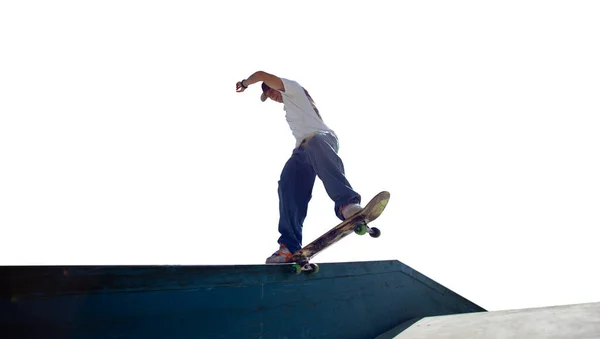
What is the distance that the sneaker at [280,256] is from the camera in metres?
3.52

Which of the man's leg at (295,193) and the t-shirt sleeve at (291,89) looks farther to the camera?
the t-shirt sleeve at (291,89)

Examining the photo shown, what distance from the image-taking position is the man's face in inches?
166

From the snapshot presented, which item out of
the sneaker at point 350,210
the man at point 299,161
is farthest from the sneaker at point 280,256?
the sneaker at point 350,210

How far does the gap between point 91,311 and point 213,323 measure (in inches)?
27.4

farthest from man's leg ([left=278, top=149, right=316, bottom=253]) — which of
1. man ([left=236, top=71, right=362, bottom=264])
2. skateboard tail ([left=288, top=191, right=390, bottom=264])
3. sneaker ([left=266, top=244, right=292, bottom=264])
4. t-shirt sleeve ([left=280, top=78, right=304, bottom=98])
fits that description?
t-shirt sleeve ([left=280, top=78, right=304, bottom=98])

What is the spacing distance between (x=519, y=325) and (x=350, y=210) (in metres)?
1.52

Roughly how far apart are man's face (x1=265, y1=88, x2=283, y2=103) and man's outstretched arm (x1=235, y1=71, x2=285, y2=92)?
0.64 ft

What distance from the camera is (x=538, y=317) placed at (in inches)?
114

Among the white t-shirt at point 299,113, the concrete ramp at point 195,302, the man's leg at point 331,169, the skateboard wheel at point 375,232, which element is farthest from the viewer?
the white t-shirt at point 299,113

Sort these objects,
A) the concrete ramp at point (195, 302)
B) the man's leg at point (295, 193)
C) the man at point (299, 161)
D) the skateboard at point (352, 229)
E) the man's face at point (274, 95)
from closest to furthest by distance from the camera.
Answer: the concrete ramp at point (195, 302), the skateboard at point (352, 229), the man at point (299, 161), the man's leg at point (295, 193), the man's face at point (274, 95)

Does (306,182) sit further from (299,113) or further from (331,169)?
(299,113)

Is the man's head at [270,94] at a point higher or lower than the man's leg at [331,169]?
higher

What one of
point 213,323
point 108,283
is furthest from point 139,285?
point 213,323

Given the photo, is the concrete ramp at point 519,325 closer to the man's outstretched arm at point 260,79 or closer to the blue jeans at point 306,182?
the blue jeans at point 306,182
